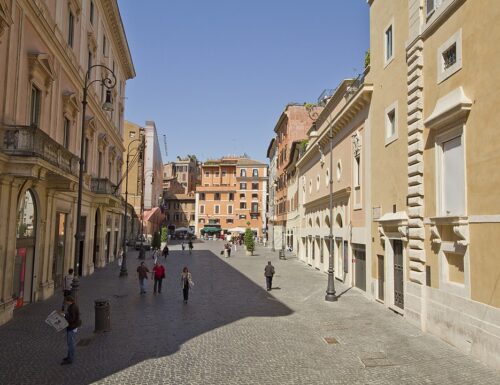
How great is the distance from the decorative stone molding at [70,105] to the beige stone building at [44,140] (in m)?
0.05

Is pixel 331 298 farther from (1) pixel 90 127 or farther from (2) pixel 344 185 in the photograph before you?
(1) pixel 90 127

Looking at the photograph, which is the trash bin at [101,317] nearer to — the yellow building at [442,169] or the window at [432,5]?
the yellow building at [442,169]

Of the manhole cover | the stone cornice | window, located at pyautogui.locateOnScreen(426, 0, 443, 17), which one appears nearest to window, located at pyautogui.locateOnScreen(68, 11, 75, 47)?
the stone cornice

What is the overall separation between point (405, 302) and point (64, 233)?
51.6 ft

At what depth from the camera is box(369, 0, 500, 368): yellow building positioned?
1031cm

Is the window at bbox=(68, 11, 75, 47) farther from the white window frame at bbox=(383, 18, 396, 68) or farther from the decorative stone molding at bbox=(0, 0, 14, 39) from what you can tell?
the white window frame at bbox=(383, 18, 396, 68)

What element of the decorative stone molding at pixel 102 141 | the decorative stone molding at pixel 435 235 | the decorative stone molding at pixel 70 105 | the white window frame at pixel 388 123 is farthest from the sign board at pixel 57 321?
the decorative stone molding at pixel 102 141

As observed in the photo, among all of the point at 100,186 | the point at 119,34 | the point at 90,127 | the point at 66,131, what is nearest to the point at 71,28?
the point at 66,131

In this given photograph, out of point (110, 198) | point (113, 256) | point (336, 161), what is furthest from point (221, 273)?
point (113, 256)

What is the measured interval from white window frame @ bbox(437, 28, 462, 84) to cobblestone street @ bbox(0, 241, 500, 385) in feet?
24.5

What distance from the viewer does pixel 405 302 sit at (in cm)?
1492

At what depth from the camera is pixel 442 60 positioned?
12.7 meters

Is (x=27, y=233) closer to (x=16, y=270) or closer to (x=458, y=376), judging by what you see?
(x=16, y=270)

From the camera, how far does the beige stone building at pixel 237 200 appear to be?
93188 mm
